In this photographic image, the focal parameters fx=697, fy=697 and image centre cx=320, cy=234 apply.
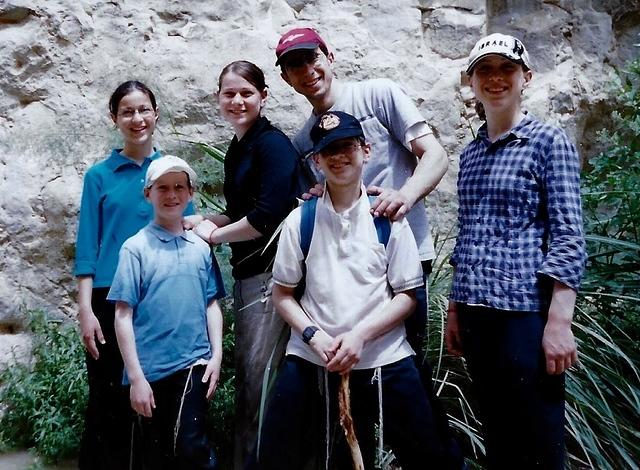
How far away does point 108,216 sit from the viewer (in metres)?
2.64

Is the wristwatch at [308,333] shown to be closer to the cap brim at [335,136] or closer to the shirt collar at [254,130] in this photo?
the cap brim at [335,136]

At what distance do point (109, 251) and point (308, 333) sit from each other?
96 cm

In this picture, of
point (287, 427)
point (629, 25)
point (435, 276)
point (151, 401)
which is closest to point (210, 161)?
point (435, 276)

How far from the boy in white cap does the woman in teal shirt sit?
0.21 m

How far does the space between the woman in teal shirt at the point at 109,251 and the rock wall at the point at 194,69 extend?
4.05 ft

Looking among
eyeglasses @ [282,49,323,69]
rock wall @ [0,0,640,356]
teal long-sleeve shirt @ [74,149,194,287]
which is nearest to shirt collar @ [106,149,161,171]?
teal long-sleeve shirt @ [74,149,194,287]

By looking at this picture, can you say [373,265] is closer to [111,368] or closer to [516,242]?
[516,242]

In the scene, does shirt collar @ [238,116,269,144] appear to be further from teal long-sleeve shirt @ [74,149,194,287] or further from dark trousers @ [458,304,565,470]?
dark trousers @ [458,304,565,470]

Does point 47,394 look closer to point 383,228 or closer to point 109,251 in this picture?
point 109,251

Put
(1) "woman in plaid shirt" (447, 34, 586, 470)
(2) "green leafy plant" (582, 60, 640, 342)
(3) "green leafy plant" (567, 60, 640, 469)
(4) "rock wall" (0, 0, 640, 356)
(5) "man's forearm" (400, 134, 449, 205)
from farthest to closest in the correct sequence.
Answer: (4) "rock wall" (0, 0, 640, 356) < (2) "green leafy plant" (582, 60, 640, 342) < (3) "green leafy plant" (567, 60, 640, 469) < (5) "man's forearm" (400, 134, 449, 205) < (1) "woman in plaid shirt" (447, 34, 586, 470)

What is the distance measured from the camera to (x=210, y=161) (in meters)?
3.95

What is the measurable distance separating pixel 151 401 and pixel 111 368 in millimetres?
411

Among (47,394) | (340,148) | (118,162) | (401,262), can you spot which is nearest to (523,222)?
(401,262)

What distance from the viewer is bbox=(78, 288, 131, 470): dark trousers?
263 cm
